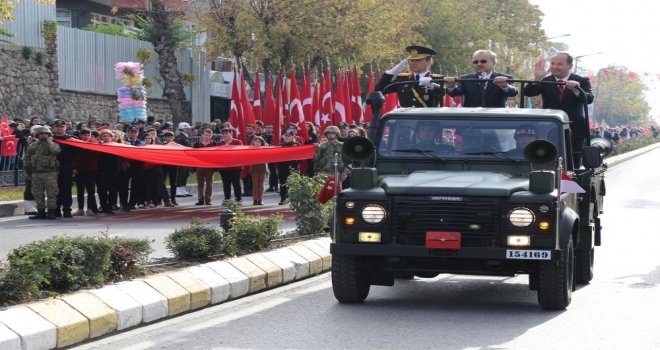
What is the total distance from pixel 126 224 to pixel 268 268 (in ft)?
29.8

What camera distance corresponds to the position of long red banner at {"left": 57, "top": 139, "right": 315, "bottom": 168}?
78.4 ft

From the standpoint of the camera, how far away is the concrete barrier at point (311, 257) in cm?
1420

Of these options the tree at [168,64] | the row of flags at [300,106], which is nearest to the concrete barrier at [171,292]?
the row of flags at [300,106]

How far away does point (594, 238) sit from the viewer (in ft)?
46.6

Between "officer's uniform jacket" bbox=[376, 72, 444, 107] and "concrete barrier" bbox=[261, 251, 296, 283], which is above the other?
"officer's uniform jacket" bbox=[376, 72, 444, 107]

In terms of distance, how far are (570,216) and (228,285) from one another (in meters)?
3.04

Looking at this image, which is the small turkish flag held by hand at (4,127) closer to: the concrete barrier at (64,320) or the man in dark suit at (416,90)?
the man in dark suit at (416,90)

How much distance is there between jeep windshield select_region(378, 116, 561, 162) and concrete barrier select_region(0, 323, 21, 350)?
4606 mm

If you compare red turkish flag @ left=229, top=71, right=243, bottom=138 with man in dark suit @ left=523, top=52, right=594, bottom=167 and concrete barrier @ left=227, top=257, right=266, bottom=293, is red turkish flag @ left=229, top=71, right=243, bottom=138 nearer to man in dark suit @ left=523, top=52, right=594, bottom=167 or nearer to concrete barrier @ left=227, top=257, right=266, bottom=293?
man in dark suit @ left=523, top=52, right=594, bottom=167

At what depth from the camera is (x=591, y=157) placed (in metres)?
12.3

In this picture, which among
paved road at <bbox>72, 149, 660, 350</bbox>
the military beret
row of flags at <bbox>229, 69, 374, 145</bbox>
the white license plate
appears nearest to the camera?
paved road at <bbox>72, 149, 660, 350</bbox>

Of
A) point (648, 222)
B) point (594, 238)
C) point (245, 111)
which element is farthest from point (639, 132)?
point (594, 238)

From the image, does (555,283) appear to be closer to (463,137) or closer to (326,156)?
(463,137)

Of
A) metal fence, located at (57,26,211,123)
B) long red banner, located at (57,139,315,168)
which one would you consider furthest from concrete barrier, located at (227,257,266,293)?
metal fence, located at (57,26,211,123)
